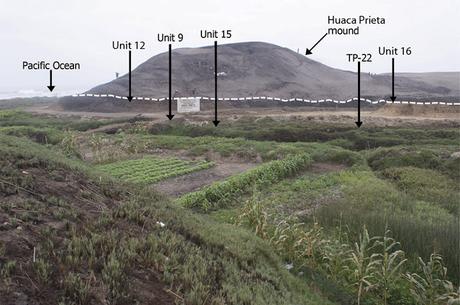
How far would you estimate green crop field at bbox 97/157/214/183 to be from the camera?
14.0 m

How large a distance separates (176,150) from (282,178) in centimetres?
696

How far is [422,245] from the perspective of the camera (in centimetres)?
769

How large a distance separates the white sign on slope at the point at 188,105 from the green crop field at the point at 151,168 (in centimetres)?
2130

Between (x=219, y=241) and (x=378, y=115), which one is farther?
(x=378, y=115)

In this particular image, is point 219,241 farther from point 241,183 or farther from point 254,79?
point 254,79

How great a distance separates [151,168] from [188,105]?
24.0m

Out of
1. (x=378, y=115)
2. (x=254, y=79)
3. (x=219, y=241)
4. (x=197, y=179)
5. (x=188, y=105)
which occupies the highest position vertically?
(x=254, y=79)

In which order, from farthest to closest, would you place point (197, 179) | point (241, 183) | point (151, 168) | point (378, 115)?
point (378, 115)
point (151, 168)
point (197, 179)
point (241, 183)

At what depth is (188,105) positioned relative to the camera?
3912 cm

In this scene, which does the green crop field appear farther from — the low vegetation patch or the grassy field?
the low vegetation patch

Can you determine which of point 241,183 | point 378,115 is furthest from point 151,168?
point 378,115

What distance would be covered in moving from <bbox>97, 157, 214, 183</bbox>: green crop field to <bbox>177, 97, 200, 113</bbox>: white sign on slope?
21.3m

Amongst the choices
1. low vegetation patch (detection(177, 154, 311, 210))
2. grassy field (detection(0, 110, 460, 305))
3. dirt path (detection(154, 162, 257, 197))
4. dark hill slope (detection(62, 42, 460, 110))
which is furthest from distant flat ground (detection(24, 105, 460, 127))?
grassy field (detection(0, 110, 460, 305))

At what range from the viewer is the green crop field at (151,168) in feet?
45.9
